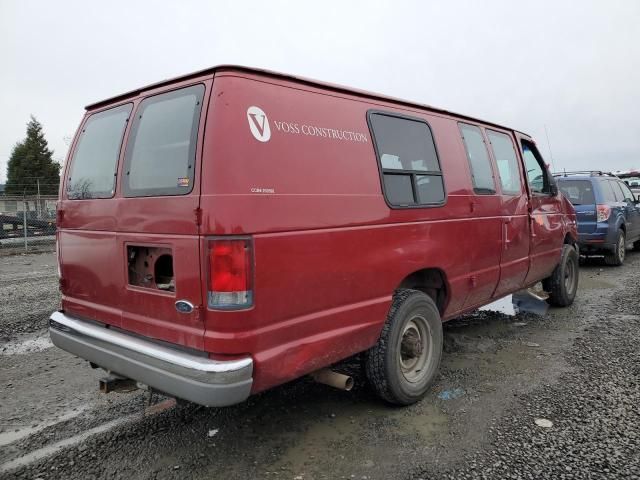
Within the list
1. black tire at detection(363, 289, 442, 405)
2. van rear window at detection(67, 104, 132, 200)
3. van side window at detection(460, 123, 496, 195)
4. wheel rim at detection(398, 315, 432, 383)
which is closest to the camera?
van rear window at detection(67, 104, 132, 200)

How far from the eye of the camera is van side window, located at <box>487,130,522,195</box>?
491 cm

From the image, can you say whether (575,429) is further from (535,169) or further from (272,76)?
(535,169)

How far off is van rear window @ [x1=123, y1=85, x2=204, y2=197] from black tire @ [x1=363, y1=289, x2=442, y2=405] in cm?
173

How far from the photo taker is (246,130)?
262 cm

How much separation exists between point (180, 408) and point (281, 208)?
198 cm

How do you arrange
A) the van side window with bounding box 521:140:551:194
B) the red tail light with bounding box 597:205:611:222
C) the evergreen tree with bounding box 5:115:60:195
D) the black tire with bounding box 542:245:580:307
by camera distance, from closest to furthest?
the van side window with bounding box 521:140:551:194, the black tire with bounding box 542:245:580:307, the red tail light with bounding box 597:205:611:222, the evergreen tree with bounding box 5:115:60:195

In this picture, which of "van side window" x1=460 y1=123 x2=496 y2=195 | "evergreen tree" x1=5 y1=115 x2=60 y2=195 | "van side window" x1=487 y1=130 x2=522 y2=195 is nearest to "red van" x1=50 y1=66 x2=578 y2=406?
"van side window" x1=460 y1=123 x2=496 y2=195

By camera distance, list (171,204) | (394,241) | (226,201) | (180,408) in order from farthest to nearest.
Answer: (180,408), (394,241), (171,204), (226,201)

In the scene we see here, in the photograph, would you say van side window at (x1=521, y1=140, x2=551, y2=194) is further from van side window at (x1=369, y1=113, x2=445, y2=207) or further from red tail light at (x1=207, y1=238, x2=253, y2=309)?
red tail light at (x1=207, y1=238, x2=253, y2=309)

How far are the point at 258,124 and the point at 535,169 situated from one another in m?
4.29

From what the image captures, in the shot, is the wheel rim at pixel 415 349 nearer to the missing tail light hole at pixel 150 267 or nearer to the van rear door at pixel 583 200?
the missing tail light hole at pixel 150 267

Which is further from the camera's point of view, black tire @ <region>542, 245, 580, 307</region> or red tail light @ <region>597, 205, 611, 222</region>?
red tail light @ <region>597, 205, 611, 222</region>

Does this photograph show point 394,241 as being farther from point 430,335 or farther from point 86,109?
point 86,109

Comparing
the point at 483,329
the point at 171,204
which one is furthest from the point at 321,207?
the point at 483,329
